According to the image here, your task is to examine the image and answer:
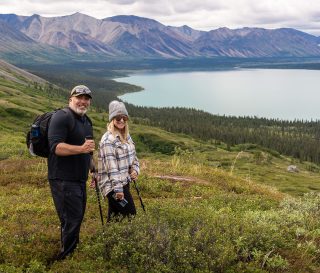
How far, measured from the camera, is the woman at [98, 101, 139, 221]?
1055 cm

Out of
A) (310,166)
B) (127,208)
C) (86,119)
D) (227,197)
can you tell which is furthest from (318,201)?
(310,166)

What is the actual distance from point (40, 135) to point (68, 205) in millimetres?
1840

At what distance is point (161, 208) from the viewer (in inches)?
523

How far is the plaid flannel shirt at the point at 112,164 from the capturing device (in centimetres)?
1053

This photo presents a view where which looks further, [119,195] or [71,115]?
[119,195]

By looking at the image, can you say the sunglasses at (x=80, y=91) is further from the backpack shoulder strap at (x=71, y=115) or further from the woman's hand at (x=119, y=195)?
the woman's hand at (x=119, y=195)

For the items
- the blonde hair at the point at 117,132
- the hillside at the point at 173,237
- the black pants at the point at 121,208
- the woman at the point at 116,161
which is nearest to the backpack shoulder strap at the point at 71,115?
the woman at the point at 116,161

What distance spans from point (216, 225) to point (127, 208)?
2.72 m

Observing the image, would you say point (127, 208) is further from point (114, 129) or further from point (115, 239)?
Result: point (114, 129)

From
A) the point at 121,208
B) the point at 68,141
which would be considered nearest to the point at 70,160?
the point at 68,141

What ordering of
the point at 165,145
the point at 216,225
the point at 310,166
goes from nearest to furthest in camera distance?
the point at 216,225
the point at 165,145
the point at 310,166

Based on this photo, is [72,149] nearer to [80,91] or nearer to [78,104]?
[78,104]

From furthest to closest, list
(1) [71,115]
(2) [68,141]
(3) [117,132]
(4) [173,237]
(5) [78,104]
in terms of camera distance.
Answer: (3) [117,132], (4) [173,237], (5) [78,104], (2) [68,141], (1) [71,115]

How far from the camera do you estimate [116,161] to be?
35.0ft
